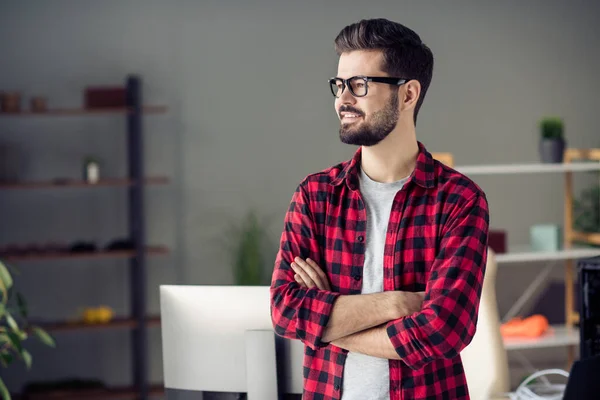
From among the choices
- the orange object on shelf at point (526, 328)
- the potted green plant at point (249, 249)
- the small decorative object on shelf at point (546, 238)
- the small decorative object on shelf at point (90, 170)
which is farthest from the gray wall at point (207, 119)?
the orange object on shelf at point (526, 328)

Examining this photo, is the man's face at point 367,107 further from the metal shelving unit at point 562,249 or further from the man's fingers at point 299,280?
the metal shelving unit at point 562,249

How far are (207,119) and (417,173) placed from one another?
13.9ft

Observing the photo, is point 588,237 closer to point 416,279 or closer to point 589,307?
A: point 589,307

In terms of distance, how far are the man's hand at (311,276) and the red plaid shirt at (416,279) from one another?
18mm

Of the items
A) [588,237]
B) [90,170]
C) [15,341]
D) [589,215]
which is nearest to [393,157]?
[15,341]

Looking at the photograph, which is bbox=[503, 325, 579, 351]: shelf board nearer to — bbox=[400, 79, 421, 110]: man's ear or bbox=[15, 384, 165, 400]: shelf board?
bbox=[15, 384, 165, 400]: shelf board

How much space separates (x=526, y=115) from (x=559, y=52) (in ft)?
1.89

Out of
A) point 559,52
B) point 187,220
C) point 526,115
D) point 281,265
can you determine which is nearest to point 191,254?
point 187,220

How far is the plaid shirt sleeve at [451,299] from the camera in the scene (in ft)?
4.65

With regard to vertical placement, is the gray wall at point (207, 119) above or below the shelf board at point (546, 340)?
above

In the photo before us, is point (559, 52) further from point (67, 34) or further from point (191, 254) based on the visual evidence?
point (67, 34)

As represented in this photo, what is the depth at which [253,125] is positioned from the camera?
18.7 feet

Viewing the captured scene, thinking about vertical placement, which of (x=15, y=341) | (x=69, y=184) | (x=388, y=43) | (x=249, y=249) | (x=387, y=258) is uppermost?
(x=388, y=43)

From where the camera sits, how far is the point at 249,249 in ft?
17.9
